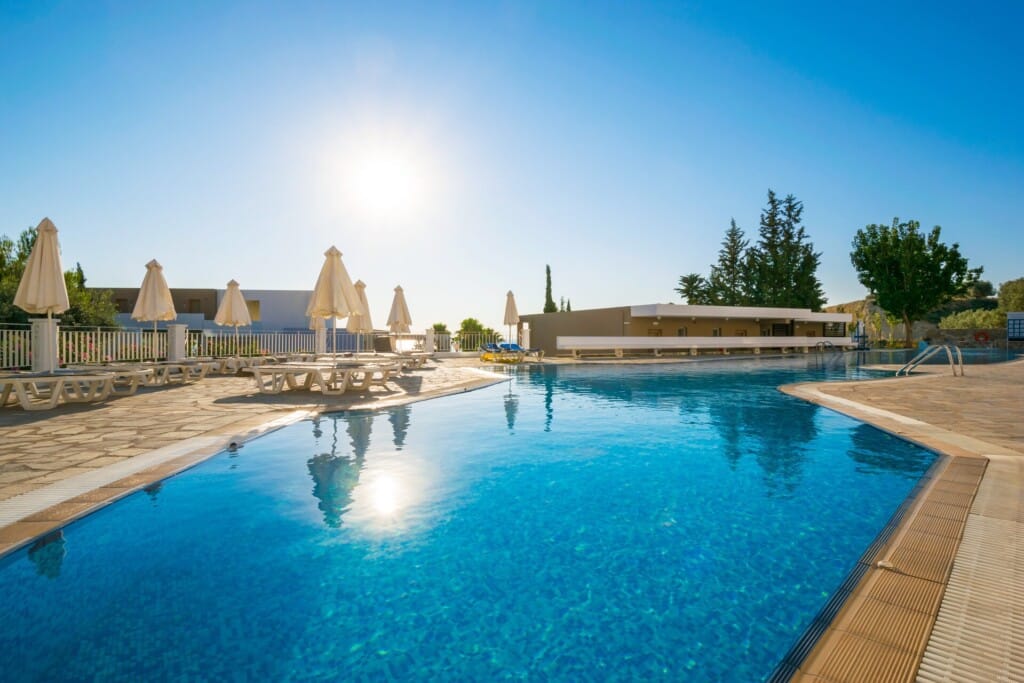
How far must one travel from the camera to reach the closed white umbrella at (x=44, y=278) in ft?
27.5

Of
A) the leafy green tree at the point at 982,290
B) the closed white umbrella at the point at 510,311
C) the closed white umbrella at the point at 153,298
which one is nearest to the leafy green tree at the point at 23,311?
the closed white umbrella at the point at 153,298

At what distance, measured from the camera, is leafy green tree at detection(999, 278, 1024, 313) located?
56719 millimetres

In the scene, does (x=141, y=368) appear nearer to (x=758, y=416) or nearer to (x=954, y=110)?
(x=758, y=416)

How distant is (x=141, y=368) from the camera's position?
31.1 ft

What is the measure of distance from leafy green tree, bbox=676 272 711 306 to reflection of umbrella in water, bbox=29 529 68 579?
152ft

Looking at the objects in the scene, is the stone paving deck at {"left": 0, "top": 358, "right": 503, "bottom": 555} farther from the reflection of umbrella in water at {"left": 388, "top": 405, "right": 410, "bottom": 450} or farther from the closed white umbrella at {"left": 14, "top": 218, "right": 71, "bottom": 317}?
the closed white umbrella at {"left": 14, "top": 218, "right": 71, "bottom": 317}

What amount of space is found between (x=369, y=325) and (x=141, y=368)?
6745 mm

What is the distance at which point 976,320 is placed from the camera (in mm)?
49938

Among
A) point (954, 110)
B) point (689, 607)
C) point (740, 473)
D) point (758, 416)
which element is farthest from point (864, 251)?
point (689, 607)

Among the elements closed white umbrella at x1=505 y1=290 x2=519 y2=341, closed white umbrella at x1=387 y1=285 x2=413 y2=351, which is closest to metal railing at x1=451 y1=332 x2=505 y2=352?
closed white umbrella at x1=505 y1=290 x2=519 y2=341

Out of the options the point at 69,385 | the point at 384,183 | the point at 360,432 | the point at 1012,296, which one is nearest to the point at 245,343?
the point at 69,385

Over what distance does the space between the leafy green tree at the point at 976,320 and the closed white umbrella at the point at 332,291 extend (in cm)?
5799

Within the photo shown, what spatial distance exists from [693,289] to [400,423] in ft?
139

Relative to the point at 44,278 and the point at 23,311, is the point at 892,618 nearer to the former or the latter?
the point at 44,278
